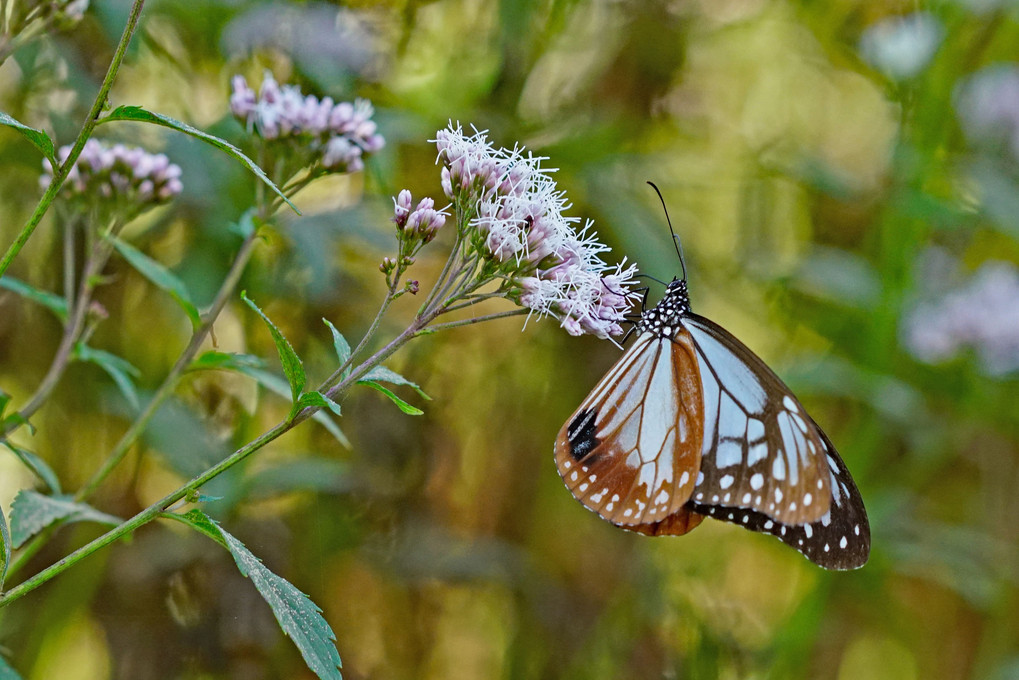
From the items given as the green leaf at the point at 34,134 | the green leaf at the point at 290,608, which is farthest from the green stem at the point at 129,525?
the green leaf at the point at 34,134

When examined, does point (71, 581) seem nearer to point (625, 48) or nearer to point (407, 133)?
point (407, 133)

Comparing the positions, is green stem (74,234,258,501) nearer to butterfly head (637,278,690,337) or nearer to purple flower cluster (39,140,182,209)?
purple flower cluster (39,140,182,209)

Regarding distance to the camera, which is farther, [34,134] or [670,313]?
[670,313]

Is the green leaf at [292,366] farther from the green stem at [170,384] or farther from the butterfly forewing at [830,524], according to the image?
the butterfly forewing at [830,524]

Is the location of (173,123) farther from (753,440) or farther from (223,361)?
(753,440)

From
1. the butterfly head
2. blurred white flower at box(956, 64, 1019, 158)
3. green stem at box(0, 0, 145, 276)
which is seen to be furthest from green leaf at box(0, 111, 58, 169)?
blurred white flower at box(956, 64, 1019, 158)

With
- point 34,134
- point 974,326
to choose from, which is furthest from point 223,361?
point 974,326
